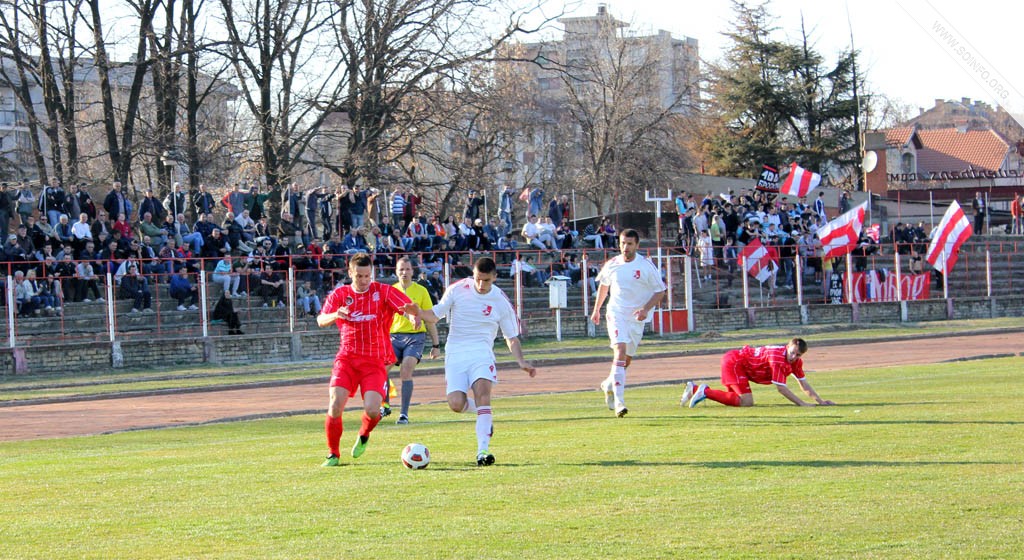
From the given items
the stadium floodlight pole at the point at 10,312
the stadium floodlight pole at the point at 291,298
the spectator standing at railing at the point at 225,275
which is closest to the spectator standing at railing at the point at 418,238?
the stadium floodlight pole at the point at 291,298

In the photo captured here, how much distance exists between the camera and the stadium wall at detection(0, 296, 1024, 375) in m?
26.2

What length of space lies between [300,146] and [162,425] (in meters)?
25.7

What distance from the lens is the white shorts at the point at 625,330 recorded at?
14.3 metres

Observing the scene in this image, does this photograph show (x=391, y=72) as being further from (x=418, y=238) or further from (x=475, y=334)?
(x=475, y=334)

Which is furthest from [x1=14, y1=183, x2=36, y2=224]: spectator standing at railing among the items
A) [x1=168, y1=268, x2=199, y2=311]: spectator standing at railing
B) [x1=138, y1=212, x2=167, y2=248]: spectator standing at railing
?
[x1=168, y1=268, x2=199, y2=311]: spectator standing at railing

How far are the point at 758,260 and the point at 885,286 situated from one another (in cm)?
538

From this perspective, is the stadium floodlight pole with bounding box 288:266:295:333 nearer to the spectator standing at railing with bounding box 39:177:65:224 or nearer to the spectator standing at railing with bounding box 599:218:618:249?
the spectator standing at railing with bounding box 39:177:65:224

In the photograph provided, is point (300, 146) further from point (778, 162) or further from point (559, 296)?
point (778, 162)

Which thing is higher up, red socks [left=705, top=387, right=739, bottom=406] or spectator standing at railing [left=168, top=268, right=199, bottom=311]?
spectator standing at railing [left=168, top=268, right=199, bottom=311]

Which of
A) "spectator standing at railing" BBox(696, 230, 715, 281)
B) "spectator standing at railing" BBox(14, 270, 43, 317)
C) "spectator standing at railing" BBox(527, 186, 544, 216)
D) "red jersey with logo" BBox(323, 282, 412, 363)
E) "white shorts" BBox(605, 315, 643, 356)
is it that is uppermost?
"spectator standing at railing" BBox(527, 186, 544, 216)

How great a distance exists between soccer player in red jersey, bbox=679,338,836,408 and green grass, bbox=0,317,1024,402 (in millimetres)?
10867

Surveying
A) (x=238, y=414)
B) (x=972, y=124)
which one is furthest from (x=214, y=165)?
(x=972, y=124)

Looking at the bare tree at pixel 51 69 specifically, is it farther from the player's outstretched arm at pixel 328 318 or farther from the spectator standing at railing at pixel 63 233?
the player's outstretched arm at pixel 328 318

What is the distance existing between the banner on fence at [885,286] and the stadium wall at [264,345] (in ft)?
2.68
